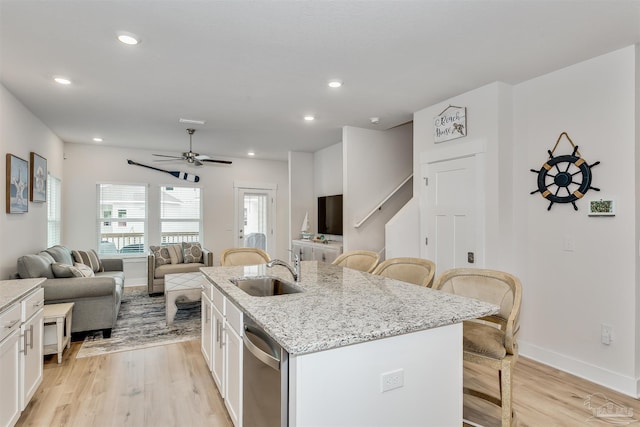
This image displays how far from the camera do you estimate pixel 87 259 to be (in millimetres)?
4973

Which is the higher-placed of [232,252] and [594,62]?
[594,62]

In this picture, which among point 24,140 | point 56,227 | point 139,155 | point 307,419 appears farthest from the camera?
point 139,155

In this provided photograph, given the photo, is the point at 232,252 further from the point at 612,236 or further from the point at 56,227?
the point at 56,227

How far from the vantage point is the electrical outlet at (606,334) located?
2.74 m

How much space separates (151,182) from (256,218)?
2227 mm

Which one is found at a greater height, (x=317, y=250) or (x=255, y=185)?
(x=255, y=185)

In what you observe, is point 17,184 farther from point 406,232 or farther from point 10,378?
point 406,232

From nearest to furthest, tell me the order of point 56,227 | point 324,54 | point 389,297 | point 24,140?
point 389,297
point 324,54
point 24,140
point 56,227

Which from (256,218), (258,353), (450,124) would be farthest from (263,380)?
(256,218)

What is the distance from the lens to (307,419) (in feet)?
4.09

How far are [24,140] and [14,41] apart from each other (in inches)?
74.9

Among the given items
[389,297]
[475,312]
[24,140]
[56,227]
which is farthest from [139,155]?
[475,312]

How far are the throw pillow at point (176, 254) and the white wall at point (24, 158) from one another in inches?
71.3

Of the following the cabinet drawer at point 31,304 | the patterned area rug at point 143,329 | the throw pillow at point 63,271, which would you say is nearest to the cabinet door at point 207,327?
the patterned area rug at point 143,329
